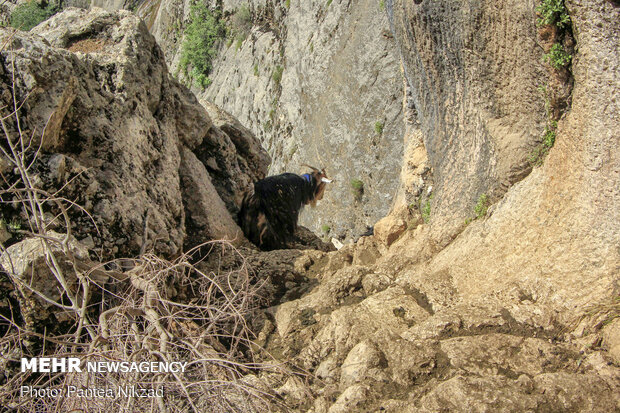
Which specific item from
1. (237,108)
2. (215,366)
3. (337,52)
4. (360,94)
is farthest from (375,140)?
(215,366)

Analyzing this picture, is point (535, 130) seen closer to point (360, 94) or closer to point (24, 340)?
point (24, 340)

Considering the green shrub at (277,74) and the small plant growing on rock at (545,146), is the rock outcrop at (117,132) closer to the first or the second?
the small plant growing on rock at (545,146)

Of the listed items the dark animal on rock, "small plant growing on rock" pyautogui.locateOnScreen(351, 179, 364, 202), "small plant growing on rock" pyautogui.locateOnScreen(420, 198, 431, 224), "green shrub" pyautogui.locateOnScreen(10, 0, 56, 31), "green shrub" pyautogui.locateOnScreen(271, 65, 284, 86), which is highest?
"green shrub" pyautogui.locateOnScreen(10, 0, 56, 31)

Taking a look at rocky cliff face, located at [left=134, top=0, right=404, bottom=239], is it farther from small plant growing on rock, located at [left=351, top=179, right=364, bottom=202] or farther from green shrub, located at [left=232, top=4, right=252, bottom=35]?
green shrub, located at [left=232, top=4, right=252, bottom=35]

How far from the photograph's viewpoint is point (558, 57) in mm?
3402

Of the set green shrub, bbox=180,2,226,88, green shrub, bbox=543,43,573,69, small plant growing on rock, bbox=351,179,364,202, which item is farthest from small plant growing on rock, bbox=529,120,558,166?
green shrub, bbox=180,2,226,88

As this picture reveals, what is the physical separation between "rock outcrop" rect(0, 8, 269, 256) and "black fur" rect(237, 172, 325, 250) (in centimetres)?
27

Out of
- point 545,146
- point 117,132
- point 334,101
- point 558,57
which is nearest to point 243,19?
point 334,101

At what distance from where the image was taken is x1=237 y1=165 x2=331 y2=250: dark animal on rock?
6.77m

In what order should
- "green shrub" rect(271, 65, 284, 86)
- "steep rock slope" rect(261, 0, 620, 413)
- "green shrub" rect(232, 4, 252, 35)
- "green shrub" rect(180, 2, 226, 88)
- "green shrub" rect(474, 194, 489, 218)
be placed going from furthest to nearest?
1. "green shrub" rect(180, 2, 226, 88)
2. "green shrub" rect(232, 4, 252, 35)
3. "green shrub" rect(271, 65, 284, 86)
4. "green shrub" rect(474, 194, 489, 218)
5. "steep rock slope" rect(261, 0, 620, 413)

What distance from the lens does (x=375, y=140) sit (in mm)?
10953

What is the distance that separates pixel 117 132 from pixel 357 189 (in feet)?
24.0

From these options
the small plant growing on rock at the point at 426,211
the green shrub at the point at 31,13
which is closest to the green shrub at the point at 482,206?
the small plant growing on rock at the point at 426,211

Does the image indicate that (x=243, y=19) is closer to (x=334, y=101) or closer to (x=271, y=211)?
(x=334, y=101)
